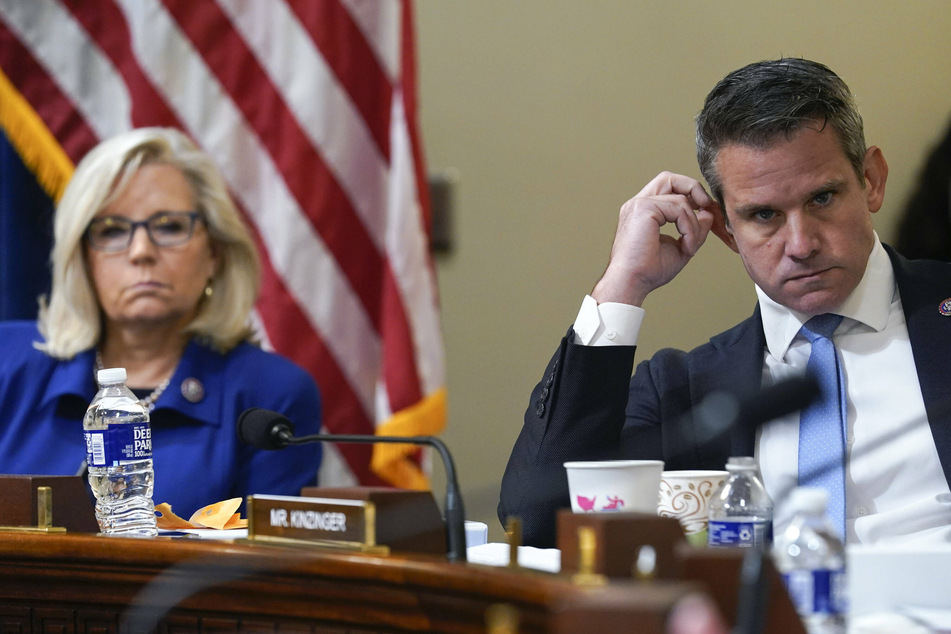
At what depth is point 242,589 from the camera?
3.54 ft

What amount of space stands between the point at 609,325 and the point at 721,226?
313mm

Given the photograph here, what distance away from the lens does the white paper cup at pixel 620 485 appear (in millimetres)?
1144

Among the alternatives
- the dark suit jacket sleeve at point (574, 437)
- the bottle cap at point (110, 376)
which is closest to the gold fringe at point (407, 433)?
the dark suit jacket sleeve at point (574, 437)

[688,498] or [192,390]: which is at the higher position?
[192,390]

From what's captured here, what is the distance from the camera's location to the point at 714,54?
2906 mm

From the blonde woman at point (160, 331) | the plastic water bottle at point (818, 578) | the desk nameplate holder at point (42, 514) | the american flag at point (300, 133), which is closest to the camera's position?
the plastic water bottle at point (818, 578)

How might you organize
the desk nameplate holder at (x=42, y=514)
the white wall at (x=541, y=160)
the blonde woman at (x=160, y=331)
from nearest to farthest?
1. the desk nameplate holder at (x=42, y=514)
2. the blonde woman at (x=160, y=331)
3. the white wall at (x=541, y=160)

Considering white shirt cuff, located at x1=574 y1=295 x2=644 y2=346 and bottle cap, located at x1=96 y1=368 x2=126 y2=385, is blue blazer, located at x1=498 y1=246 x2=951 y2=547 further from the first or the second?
bottle cap, located at x1=96 y1=368 x2=126 y2=385

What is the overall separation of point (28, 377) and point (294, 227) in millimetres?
778

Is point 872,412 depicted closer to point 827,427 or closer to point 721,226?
point 827,427

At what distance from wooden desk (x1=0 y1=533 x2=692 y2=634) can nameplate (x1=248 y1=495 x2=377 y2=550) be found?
3 cm

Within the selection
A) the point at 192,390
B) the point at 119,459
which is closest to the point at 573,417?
the point at 119,459

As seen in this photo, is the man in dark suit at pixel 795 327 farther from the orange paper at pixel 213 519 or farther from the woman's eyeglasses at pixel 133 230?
the woman's eyeglasses at pixel 133 230

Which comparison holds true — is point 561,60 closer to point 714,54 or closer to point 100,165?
point 714,54
